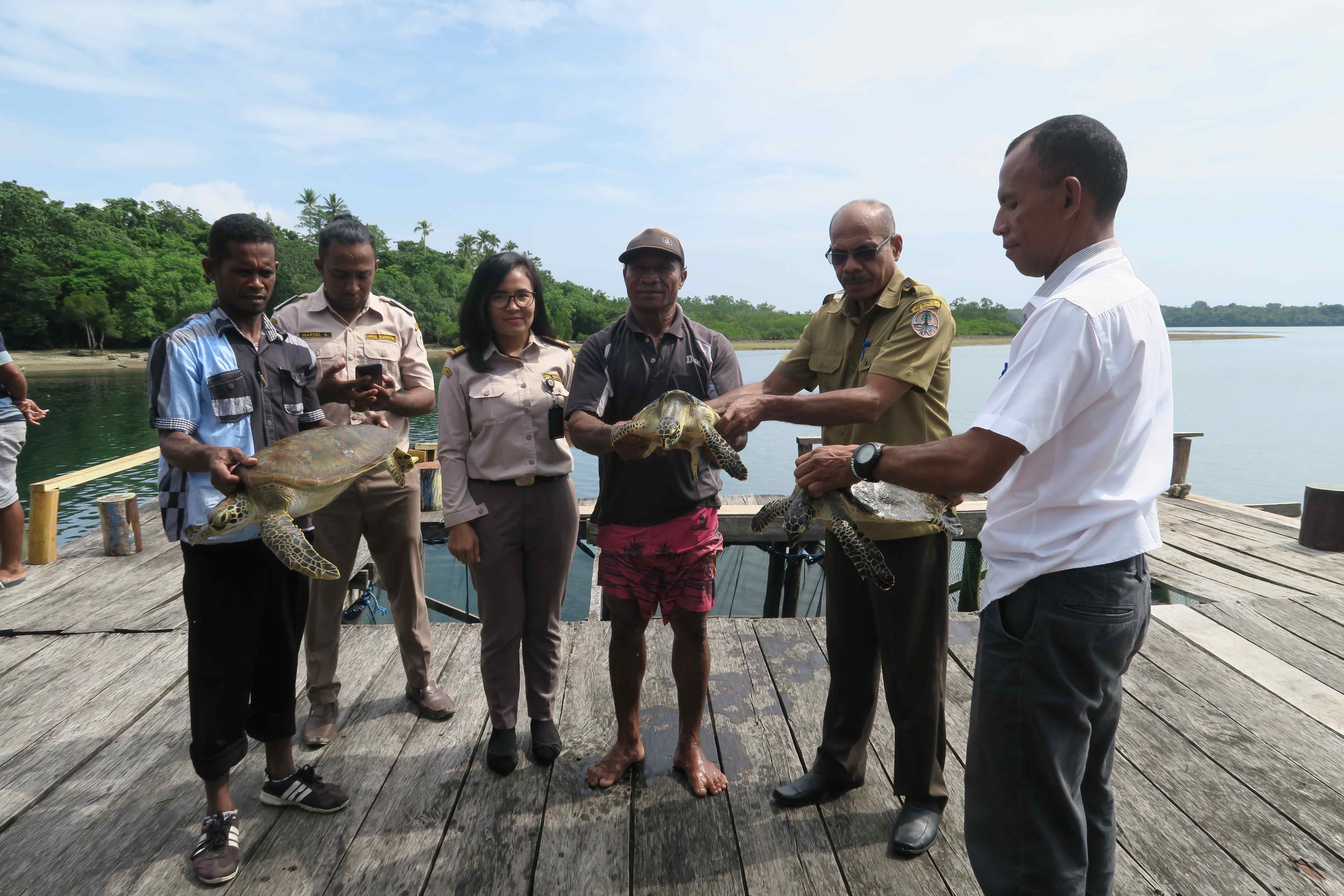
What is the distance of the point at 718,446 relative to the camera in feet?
8.61

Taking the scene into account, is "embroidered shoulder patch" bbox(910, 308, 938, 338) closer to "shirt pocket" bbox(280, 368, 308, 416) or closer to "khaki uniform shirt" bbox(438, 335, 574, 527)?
"khaki uniform shirt" bbox(438, 335, 574, 527)

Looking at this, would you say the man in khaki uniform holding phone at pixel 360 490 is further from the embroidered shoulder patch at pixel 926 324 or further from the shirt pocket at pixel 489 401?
the embroidered shoulder patch at pixel 926 324

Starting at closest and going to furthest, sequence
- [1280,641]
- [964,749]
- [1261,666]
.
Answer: [964,749] → [1261,666] → [1280,641]

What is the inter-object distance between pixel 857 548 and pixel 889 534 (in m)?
0.28

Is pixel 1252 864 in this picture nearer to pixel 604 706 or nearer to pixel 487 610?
pixel 604 706

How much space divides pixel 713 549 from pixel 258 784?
218 centimetres

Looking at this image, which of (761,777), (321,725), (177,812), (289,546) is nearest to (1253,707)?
(761,777)

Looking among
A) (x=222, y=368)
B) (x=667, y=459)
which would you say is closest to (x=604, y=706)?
(x=667, y=459)

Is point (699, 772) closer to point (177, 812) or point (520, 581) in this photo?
point (520, 581)

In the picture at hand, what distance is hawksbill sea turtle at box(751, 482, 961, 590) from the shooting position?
240 centimetres

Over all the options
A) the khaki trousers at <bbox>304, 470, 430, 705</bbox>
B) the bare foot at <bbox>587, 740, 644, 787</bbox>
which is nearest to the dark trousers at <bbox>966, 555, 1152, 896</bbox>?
the bare foot at <bbox>587, 740, 644, 787</bbox>

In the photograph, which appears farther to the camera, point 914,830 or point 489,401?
point 489,401

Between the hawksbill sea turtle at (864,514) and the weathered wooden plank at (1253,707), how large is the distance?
7.20ft

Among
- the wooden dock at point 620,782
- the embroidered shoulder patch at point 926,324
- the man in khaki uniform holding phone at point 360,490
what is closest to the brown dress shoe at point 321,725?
the man in khaki uniform holding phone at point 360,490
